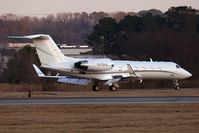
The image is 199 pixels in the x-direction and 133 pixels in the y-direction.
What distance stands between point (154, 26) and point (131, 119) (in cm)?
8604

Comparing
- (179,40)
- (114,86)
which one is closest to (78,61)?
(114,86)

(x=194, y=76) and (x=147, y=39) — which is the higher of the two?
(x=147, y=39)

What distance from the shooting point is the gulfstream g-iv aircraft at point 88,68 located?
59.6m

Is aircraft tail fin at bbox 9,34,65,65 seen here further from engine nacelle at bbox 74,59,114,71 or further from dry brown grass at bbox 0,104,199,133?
dry brown grass at bbox 0,104,199,133

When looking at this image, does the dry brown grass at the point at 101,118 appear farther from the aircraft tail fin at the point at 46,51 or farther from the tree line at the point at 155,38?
the tree line at the point at 155,38

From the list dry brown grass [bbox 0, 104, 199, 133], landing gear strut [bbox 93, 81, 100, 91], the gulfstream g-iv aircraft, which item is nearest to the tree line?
the gulfstream g-iv aircraft

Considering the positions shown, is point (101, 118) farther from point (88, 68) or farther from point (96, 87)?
point (96, 87)

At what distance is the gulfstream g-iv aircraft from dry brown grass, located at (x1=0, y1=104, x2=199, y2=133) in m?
24.6

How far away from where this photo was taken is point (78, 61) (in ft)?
196

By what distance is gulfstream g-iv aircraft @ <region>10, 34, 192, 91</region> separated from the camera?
59594mm

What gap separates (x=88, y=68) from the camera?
59.4 m

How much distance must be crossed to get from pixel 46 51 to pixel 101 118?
33207 millimetres

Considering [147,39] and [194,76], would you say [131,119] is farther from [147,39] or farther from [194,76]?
[147,39]

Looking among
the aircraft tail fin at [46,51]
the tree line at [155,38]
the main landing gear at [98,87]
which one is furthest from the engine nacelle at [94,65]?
the tree line at [155,38]
